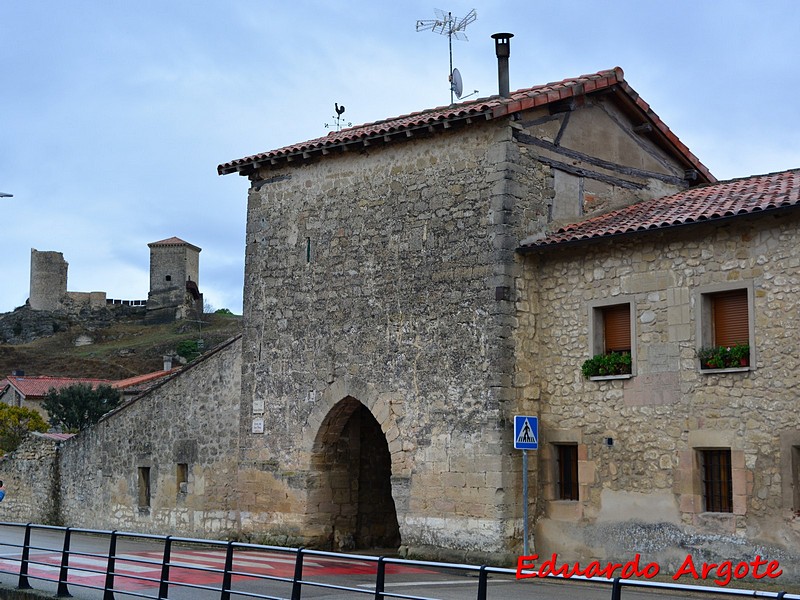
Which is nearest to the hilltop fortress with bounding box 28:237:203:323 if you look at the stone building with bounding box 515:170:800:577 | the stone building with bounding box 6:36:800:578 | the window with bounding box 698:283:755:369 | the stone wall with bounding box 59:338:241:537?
the stone wall with bounding box 59:338:241:537

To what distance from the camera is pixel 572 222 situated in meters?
17.5

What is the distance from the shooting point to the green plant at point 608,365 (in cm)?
1568

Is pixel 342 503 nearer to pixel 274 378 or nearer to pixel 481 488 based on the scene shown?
pixel 274 378

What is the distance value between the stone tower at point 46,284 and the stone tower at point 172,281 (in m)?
8.54

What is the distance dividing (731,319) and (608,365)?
1887 mm

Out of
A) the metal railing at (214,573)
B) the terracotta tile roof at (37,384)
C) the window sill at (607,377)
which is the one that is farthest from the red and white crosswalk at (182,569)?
the terracotta tile roof at (37,384)

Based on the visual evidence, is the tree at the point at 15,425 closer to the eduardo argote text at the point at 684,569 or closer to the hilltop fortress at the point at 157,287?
the eduardo argote text at the point at 684,569

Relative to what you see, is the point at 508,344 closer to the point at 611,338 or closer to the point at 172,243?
the point at 611,338

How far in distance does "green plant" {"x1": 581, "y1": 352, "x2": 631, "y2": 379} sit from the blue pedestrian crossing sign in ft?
3.56

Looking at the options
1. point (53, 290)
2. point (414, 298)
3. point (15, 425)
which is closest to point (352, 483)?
point (414, 298)

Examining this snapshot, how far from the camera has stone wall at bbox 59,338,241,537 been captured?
21.3 m

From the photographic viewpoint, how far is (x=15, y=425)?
165 ft

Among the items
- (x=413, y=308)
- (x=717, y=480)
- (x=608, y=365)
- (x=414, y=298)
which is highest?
(x=414, y=298)

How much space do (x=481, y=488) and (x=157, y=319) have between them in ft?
274
